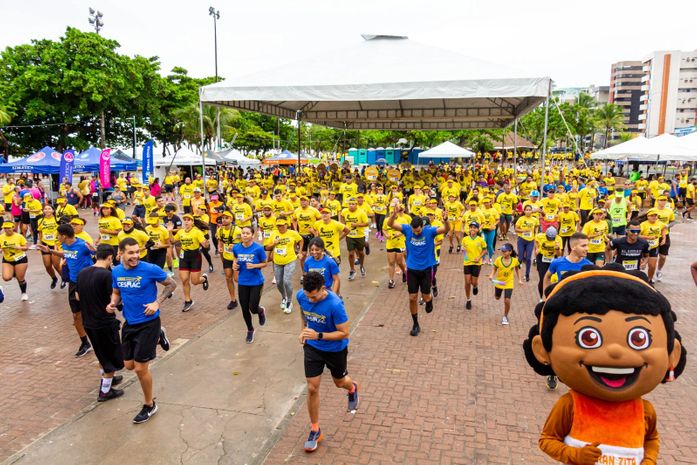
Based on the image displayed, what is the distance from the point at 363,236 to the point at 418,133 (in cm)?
3060

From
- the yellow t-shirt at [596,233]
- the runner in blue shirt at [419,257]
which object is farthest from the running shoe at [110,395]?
the yellow t-shirt at [596,233]

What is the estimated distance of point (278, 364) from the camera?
6.48 metres

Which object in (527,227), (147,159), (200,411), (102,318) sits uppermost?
(147,159)

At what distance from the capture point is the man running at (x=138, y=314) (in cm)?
505

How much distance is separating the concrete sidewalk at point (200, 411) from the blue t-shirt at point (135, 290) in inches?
42.1

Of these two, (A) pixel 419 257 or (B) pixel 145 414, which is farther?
(A) pixel 419 257

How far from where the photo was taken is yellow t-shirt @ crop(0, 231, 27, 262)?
8641 mm

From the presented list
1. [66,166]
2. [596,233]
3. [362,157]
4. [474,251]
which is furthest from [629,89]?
[474,251]

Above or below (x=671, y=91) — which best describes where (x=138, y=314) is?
below

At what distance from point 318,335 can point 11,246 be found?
22.9 ft

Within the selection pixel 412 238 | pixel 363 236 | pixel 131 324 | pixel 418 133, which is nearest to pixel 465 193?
pixel 363 236

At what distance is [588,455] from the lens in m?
2.75

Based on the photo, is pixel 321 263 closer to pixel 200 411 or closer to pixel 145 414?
pixel 200 411

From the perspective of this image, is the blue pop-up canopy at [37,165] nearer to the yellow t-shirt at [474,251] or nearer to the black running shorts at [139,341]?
the black running shorts at [139,341]
